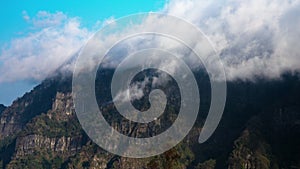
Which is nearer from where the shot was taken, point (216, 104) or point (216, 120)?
point (216, 120)

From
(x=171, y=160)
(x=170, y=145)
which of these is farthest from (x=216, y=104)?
(x=170, y=145)

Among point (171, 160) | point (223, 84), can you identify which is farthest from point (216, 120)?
point (171, 160)

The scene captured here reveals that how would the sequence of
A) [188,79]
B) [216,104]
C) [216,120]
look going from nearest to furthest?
[216,120], [216,104], [188,79]

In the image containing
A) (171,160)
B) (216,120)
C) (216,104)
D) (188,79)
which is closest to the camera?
(216,120)

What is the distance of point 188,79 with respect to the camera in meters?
60.7

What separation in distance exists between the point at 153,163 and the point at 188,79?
11.9 metres

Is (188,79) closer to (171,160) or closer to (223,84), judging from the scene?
(171,160)

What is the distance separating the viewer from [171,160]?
56.0 m

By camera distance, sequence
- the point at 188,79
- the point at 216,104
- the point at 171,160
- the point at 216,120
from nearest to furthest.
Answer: the point at 216,120
the point at 216,104
the point at 171,160
the point at 188,79

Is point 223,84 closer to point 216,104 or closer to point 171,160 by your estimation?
point 216,104

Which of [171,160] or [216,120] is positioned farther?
[171,160]

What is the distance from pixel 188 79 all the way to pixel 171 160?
36.5 ft

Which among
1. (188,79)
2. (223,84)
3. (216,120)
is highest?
(188,79)

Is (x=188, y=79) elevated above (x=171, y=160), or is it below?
above
